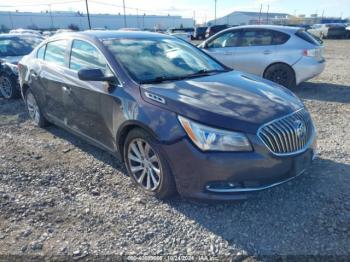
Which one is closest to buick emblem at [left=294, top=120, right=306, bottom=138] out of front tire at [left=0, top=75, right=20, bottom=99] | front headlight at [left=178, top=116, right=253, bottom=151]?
front headlight at [left=178, top=116, right=253, bottom=151]

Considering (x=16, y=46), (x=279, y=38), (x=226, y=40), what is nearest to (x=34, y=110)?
(x=16, y=46)

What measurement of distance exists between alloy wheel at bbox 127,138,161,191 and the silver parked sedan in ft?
19.1

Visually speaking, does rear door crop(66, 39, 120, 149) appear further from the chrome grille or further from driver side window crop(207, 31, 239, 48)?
driver side window crop(207, 31, 239, 48)

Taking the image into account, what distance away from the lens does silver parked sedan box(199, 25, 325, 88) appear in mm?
8078

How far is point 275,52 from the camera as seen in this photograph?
827cm

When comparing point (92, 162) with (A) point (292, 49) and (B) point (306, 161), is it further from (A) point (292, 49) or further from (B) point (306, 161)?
(A) point (292, 49)

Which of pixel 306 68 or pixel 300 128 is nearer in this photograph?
pixel 300 128

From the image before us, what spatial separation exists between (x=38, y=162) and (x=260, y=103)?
304cm

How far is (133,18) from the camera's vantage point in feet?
304

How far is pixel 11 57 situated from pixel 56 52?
13.5ft

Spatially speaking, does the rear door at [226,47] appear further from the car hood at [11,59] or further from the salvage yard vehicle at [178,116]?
the car hood at [11,59]

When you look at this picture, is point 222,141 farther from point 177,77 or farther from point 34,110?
point 34,110

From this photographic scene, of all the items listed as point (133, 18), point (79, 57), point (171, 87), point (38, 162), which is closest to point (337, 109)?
point (171, 87)

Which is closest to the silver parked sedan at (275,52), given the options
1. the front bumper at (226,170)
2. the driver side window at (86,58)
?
the driver side window at (86,58)
